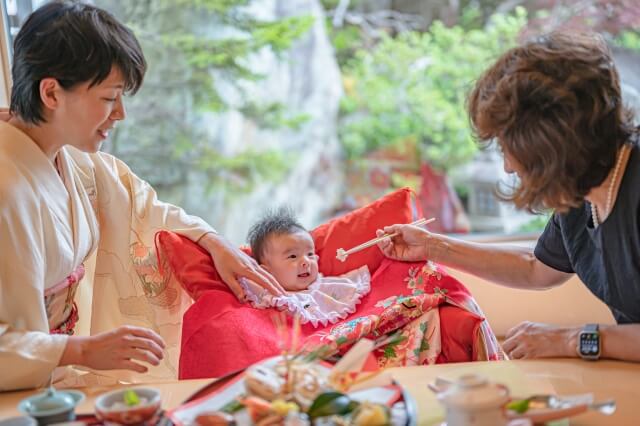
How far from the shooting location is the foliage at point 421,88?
13.8 feet

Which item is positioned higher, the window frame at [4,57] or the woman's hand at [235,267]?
the window frame at [4,57]

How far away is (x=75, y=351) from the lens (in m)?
1.56

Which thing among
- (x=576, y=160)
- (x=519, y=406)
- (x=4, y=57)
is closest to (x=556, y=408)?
(x=519, y=406)

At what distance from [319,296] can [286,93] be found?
2420 mm

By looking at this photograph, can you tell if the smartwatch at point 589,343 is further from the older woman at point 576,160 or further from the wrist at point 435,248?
the wrist at point 435,248

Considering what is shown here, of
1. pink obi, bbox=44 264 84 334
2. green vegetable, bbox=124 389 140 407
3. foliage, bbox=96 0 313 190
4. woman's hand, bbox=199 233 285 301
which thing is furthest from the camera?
foliage, bbox=96 0 313 190

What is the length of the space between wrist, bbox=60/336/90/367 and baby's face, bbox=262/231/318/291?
2.08 feet

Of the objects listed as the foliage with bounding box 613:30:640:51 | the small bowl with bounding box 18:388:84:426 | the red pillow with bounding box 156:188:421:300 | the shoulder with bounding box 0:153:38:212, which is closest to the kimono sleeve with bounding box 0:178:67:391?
the shoulder with bounding box 0:153:38:212

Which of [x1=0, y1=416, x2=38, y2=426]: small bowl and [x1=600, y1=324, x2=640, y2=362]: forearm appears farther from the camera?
[x1=600, y1=324, x2=640, y2=362]: forearm

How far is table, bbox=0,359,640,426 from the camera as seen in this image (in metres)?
1.40

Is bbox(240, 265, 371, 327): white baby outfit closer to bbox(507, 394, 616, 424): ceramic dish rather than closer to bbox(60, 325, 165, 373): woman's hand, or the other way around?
bbox(60, 325, 165, 373): woman's hand

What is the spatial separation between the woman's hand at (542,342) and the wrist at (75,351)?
34.1 inches

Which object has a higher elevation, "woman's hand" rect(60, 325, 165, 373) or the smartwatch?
"woman's hand" rect(60, 325, 165, 373)

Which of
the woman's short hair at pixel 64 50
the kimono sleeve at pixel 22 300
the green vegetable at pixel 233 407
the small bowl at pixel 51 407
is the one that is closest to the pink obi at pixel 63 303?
the kimono sleeve at pixel 22 300
